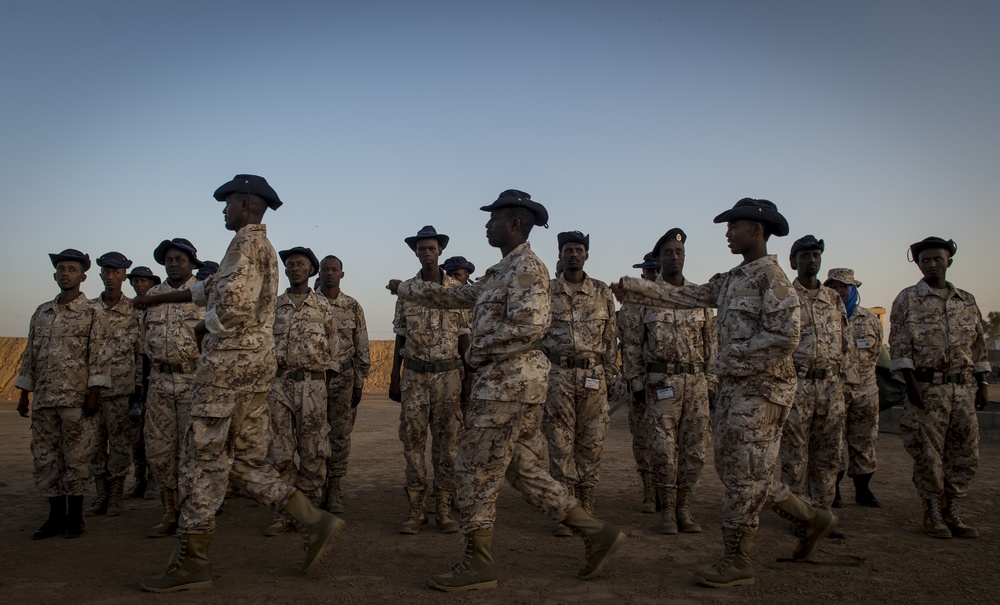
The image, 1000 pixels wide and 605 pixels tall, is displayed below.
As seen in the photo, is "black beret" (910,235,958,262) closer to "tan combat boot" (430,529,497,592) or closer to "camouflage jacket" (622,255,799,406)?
"camouflage jacket" (622,255,799,406)

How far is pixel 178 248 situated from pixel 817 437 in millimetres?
6326

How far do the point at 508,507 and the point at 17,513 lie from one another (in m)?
4.88

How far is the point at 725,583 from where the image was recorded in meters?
4.57

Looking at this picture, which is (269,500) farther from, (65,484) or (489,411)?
(65,484)

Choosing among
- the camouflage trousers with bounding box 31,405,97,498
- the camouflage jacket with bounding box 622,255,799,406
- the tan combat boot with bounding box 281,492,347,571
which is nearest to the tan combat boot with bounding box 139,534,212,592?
the tan combat boot with bounding box 281,492,347,571

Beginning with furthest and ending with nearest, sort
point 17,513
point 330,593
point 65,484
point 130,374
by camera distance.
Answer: point 130,374 → point 17,513 → point 65,484 → point 330,593

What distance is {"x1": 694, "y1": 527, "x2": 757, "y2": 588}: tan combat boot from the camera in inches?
180

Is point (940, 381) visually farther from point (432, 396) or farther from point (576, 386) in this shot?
point (432, 396)

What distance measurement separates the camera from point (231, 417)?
4.65 metres

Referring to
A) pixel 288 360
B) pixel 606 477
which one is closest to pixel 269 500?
pixel 288 360

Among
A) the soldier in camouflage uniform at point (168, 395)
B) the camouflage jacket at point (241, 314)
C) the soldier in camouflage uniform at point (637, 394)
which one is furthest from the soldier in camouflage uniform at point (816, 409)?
the soldier in camouflage uniform at point (168, 395)

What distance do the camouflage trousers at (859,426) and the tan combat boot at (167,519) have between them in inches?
269

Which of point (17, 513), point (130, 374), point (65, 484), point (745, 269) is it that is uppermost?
point (745, 269)

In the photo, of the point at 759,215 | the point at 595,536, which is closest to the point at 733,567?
the point at 595,536
